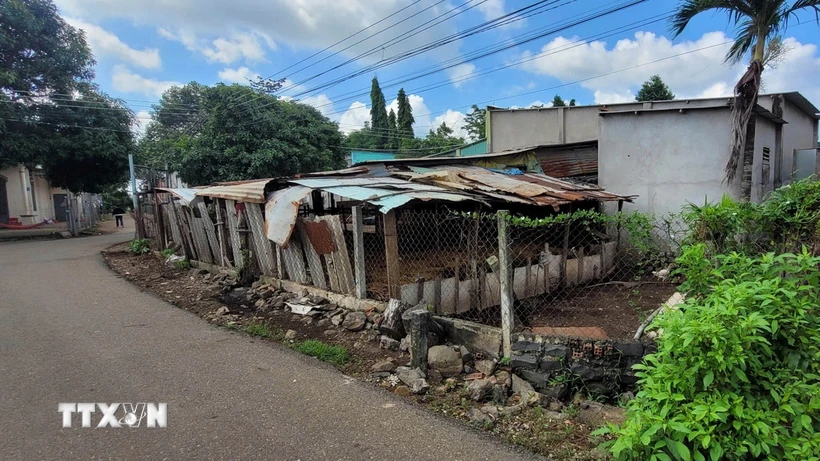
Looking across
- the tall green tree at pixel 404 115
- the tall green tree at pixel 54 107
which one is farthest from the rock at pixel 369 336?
the tall green tree at pixel 404 115

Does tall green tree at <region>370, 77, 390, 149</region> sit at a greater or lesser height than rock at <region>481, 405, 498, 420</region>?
greater

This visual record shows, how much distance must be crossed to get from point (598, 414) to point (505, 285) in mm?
1272

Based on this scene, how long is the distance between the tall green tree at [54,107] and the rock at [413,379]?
19.1 meters

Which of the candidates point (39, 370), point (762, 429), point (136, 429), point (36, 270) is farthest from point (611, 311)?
point (36, 270)

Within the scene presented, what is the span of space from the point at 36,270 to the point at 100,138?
1043 cm

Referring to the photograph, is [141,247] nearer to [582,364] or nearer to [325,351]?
[325,351]

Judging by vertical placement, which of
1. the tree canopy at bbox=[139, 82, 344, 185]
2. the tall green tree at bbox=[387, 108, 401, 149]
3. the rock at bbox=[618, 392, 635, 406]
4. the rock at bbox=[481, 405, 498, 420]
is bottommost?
the rock at bbox=[481, 405, 498, 420]

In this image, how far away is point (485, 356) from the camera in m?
4.18

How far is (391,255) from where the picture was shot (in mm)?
5570

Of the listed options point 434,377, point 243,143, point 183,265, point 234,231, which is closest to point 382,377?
point 434,377

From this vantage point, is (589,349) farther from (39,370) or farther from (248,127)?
(248,127)

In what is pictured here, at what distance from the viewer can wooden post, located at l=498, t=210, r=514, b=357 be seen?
3.96 metres

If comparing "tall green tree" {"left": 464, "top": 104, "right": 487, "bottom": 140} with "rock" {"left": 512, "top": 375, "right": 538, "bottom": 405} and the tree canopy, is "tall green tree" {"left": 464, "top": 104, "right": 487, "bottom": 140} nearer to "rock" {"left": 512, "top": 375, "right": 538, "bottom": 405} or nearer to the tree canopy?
the tree canopy

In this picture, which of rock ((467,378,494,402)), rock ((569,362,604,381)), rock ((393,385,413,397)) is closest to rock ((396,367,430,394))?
rock ((393,385,413,397))
